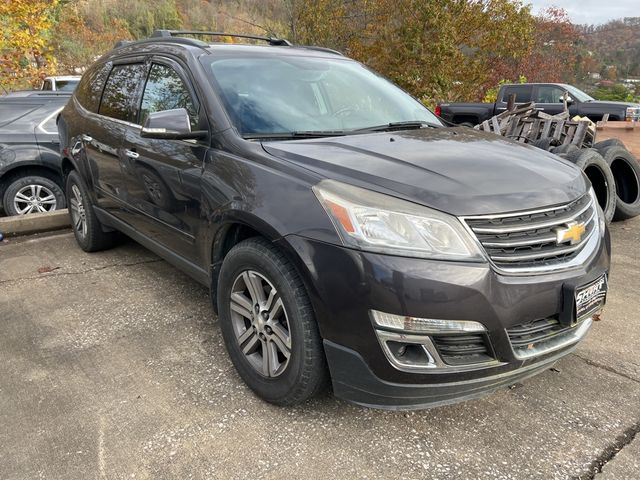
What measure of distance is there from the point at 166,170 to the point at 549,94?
12.9 meters

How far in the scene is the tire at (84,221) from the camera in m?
4.67

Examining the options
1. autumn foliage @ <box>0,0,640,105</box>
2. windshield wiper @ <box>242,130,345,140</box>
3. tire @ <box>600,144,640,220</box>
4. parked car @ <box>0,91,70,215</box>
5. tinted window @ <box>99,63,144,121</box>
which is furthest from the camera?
autumn foliage @ <box>0,0,640,105</box>

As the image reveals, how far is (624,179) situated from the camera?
5.88 metres

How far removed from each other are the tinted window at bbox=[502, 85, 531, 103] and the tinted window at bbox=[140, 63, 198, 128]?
12.3 metres

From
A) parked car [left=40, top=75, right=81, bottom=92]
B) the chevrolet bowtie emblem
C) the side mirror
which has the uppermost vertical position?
parked car [left=40, top=75, right=81, bottom=92]

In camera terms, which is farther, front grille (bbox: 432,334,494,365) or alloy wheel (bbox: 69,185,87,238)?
alloy wheel (bbox: 69,185,87,238)

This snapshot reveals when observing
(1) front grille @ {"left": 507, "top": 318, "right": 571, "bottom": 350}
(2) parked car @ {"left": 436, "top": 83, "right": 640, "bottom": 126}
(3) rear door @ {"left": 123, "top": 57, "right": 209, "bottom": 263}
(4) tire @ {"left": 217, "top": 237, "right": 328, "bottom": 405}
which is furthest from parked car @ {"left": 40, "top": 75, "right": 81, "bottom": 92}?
(1) front grille @ {"left": 507, "top": 318, "right": 571, "bottom": 350}

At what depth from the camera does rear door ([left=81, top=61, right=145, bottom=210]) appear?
378cm

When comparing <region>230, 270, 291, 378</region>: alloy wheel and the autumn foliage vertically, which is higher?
the autumn foliage

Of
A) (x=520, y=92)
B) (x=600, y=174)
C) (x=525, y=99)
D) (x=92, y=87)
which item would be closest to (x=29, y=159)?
(x=92, y=87)

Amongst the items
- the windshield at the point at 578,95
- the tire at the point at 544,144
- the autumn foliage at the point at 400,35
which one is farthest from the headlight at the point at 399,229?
the windshield at the point at 578,95

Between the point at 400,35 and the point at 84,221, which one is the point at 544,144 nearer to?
the point at 84,221

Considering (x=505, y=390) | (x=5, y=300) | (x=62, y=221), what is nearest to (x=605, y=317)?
(x=505, y=390)

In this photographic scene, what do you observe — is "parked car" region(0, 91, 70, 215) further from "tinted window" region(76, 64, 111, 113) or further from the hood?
the hood
